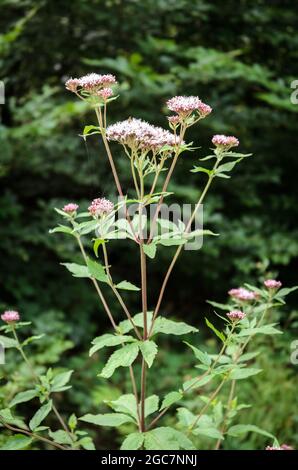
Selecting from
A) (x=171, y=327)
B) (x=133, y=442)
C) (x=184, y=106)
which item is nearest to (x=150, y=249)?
(x=171, y=327)

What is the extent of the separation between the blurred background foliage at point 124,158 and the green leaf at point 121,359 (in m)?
1.51

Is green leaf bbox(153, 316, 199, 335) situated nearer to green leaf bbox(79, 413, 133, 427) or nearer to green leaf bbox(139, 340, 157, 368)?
green leaf bbox(139, 340, 157, 368)

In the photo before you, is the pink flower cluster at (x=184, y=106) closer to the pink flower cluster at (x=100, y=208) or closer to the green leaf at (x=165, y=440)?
the pink flower cluster at (x=100, y=208)

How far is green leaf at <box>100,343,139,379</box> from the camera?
1205mm

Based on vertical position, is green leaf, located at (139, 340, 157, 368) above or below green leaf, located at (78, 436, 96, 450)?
above

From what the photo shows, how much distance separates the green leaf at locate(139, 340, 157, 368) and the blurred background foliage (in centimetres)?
151

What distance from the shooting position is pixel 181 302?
420 centimetres

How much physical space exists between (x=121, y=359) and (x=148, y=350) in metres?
0.07

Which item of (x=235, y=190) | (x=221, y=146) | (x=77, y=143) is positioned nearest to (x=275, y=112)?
(x=235, y=190)

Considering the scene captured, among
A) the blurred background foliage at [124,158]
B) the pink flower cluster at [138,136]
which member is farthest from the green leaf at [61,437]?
the blurred background foliage at [124,158]

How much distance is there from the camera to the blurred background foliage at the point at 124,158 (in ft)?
9.95

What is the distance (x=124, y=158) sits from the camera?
3328mm

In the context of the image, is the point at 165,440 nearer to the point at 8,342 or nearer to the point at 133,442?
the point at 133,442

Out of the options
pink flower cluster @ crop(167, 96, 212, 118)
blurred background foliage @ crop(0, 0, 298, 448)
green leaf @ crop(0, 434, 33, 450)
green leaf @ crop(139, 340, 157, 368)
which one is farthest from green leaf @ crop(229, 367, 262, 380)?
blurred background foliage @ crop(0, 0, 298, 448)
